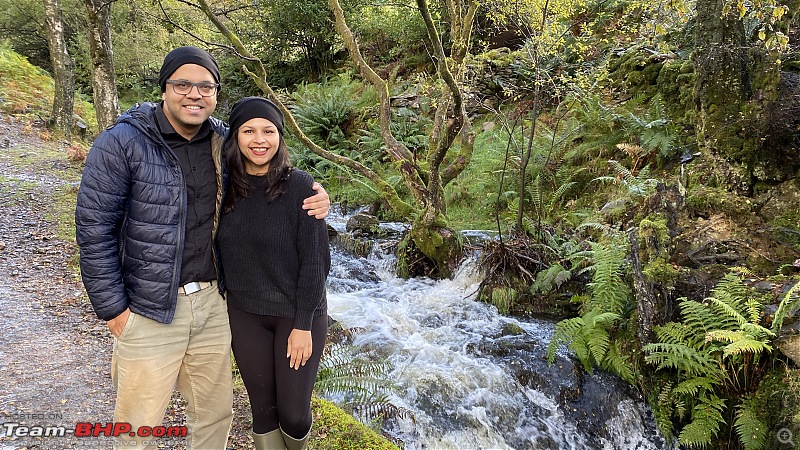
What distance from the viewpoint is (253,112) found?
2289mm

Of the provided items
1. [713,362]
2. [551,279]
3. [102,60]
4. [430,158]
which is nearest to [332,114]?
[430,158]

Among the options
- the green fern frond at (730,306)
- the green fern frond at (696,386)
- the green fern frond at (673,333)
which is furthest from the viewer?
the green fern frond at (673,333)

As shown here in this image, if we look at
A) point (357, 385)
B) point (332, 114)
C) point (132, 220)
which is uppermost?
point (132, 220)

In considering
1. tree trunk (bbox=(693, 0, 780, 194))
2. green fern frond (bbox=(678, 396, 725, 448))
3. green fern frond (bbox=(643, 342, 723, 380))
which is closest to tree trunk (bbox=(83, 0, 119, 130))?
green fern frond (bbox=(643, 342, 723, 380))

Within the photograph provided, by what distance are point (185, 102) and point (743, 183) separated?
19.6 feet

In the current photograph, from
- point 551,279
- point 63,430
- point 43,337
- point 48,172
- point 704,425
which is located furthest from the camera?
point 48,172

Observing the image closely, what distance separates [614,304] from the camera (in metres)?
4.77

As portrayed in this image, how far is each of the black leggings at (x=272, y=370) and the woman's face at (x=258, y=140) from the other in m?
0.80

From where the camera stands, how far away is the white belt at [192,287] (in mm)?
2250

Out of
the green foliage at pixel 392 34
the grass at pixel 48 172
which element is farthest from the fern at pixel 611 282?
the green foliage at pixel 392 34

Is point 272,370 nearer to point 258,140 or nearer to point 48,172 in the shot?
point 258,140

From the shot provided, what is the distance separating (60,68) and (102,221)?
11.0 m

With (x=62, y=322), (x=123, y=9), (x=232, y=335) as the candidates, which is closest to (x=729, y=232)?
(x=232, y=335)

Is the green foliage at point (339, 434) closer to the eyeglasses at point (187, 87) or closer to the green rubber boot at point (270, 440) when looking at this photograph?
the green rubber boot at point (270, 440)
